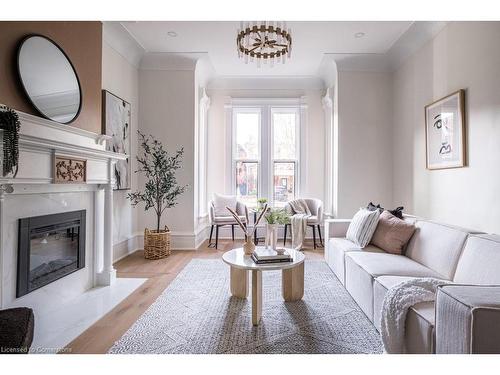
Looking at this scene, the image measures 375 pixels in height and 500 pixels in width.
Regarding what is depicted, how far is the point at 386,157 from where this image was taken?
4719 mm

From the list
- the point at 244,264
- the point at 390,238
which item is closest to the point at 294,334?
the point at 244,264

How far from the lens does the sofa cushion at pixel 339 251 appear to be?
293cm

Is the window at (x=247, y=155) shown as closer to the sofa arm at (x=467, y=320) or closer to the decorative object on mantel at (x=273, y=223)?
the decorative object on mantel at (x=273, y=223)

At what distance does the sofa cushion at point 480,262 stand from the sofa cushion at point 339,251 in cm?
85

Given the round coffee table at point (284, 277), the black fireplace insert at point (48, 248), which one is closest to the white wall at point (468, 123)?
the round coffee table at point (284, 277)

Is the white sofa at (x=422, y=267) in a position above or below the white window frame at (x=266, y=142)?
below

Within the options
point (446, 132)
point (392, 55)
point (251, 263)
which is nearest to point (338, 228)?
point (446, 132)

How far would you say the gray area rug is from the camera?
1.85 meters

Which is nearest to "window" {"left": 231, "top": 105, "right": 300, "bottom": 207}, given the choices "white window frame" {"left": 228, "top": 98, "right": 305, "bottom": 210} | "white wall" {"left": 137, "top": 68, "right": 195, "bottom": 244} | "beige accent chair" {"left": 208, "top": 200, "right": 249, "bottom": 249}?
"white window frame" {"left": 228, "top": 98, "right": 305, "bottom": 210}

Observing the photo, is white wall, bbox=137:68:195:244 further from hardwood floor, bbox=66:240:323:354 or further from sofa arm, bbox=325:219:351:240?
sofa arm, bbox=325:219:351:240

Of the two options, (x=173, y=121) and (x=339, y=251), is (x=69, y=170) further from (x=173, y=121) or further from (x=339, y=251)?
(x=339, y=251)

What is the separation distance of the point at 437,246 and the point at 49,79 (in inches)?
131

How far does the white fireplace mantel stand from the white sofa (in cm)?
244

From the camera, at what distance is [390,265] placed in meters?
Answer: 2.31
